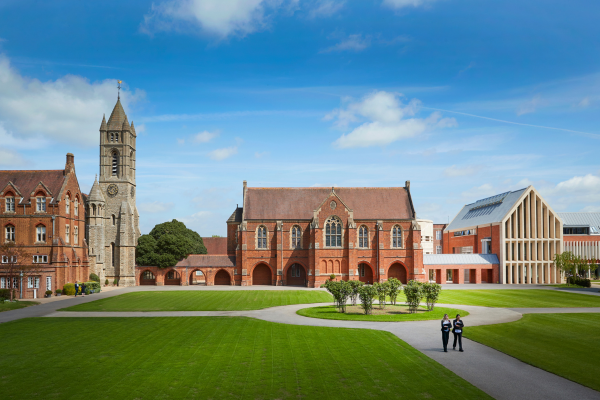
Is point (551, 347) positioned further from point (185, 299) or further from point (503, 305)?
point (185, 299)

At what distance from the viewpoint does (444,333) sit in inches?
774

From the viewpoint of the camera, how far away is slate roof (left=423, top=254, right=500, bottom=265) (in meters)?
66.6

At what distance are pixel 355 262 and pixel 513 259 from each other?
23.0m

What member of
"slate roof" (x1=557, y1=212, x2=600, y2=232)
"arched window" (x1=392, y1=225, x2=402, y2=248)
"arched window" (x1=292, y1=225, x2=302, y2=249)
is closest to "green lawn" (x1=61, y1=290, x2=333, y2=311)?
"arched window" (x1=292, y1=225, x2=302, y2=249)

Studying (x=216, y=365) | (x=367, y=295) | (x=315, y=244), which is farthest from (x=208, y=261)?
(x=216, y=365)

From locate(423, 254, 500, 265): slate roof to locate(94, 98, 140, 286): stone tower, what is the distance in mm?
41444

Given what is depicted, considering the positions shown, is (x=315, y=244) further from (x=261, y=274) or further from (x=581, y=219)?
(x=581, y=219)

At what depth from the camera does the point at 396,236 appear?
213 ft

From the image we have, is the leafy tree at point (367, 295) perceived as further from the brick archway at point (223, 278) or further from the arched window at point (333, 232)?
the brick archway at point (223, 278)

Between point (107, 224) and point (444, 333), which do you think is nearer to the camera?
point (444, 333)

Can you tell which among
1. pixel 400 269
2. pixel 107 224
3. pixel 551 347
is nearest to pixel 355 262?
pixel 400 269

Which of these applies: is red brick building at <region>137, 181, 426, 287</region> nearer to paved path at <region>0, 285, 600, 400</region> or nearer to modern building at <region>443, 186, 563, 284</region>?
modern building at <region>443, 186, 563, 284</region>

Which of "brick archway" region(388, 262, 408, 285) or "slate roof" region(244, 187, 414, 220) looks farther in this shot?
"slate roof" region(244, 187, 414, 220)

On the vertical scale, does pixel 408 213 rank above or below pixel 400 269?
above
